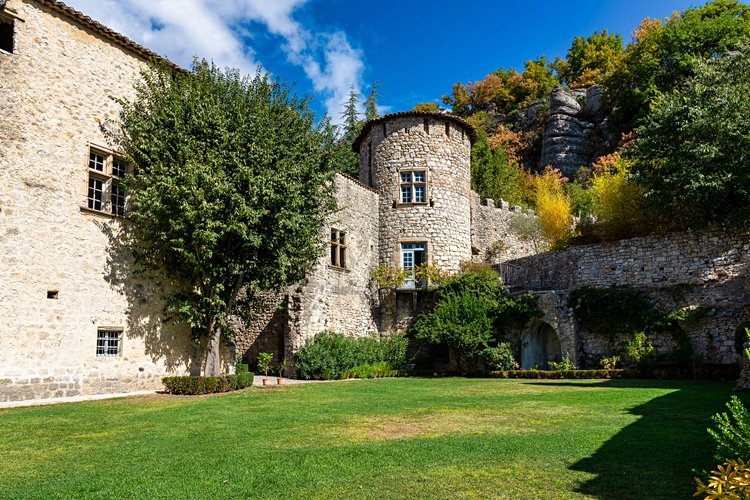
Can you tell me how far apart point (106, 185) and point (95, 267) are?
2.33 metres

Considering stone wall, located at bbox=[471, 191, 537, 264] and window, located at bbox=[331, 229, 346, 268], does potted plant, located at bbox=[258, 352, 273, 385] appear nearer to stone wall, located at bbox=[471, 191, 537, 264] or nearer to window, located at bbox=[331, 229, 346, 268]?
window, located at bbox=[331, 229, 346, 268]

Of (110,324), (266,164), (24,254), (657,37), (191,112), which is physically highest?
(657,37)

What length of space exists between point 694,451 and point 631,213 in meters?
19.5

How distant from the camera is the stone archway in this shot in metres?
22.0

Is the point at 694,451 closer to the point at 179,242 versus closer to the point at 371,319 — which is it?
the point at 179,242

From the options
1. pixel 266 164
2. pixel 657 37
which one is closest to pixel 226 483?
pixel 266 164

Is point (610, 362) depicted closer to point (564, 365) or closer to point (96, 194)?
point (564, 365)

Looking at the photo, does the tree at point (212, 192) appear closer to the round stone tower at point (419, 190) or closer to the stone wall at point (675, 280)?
the round stone tower at point (419, 190)

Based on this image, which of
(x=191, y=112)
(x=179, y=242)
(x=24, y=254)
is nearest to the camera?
(x=24, y=254)

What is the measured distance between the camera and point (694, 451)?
6.38m

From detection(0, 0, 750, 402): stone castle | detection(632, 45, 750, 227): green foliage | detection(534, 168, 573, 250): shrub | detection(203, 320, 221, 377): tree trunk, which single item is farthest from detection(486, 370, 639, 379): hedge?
detection(534, 168, 573, 250): shrub

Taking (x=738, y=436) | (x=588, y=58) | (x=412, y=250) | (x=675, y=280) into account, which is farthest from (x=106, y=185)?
(x=588, y=58)

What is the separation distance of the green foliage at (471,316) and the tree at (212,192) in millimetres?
7438

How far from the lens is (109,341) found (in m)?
14.9
